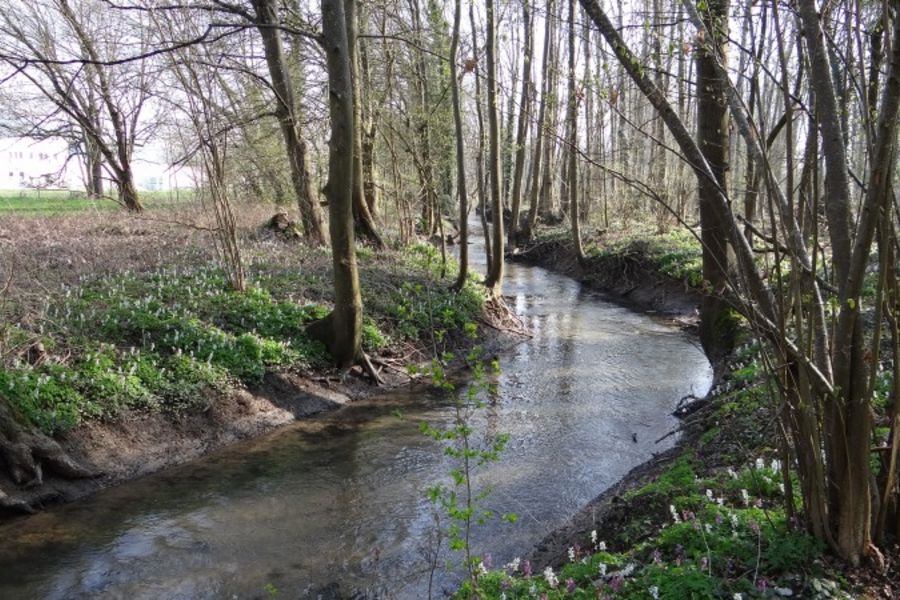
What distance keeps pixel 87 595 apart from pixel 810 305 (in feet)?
17.8

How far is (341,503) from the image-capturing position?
21.4 feet

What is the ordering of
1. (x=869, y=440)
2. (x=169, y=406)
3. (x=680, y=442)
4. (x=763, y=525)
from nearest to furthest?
(x=869, y=440) → (x=763, y=525) → (x=680, y=442) → (x=169, y=406)

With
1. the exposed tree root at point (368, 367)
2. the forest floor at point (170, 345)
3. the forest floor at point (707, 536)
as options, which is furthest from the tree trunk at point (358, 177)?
the forest floor at point (707, 536)

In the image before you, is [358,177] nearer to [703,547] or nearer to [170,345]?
[170,345]

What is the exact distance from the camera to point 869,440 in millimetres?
3189

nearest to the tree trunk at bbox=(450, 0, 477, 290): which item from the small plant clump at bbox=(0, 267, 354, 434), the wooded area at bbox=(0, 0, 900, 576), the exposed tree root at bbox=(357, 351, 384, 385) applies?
the wooded area at bbox=(0, 0, 900, 576)

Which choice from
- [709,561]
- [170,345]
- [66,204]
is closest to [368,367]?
[170,345]

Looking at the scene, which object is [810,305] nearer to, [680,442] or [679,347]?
[680,442]

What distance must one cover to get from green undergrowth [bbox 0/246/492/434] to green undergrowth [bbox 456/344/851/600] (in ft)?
7.91

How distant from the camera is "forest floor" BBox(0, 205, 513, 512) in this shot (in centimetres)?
698

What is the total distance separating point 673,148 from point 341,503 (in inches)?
281

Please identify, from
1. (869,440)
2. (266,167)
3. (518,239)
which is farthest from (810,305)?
(518,239)

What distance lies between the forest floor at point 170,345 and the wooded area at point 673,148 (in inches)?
20.2

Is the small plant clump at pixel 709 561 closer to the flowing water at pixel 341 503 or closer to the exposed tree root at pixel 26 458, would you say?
the flowing water at pixel 341 503
